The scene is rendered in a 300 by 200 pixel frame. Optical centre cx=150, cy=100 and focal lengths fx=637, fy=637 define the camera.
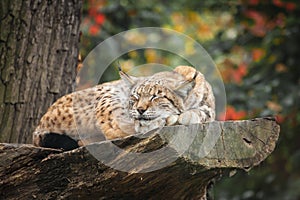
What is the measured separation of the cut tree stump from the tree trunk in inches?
41.0

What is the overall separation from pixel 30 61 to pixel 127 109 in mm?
1113

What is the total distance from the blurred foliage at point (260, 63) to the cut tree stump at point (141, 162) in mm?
3350

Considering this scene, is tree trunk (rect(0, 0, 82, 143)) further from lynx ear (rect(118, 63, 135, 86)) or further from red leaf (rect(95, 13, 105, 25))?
red leaf (rect(95, 13, 105, 25))

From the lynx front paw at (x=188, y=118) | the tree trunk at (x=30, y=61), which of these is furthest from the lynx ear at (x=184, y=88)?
the tree trunk at (x=30, y=61)

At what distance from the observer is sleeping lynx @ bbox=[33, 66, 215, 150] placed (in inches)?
137

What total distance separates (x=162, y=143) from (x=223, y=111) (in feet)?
3.51

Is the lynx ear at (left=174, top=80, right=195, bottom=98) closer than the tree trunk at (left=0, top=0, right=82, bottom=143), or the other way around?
the lynx ear at (left=174, top=80, right=195, bottom=98)

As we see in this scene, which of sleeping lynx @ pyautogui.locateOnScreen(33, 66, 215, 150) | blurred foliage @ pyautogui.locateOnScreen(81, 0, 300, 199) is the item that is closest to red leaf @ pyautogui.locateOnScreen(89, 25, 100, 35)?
blurred foliage @ pyautogui.locateOnScreen(81, 0, 300, 199)

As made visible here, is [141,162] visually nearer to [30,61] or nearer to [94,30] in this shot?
[30,61]

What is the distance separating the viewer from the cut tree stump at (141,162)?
3166mm

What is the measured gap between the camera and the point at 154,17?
8.71 m

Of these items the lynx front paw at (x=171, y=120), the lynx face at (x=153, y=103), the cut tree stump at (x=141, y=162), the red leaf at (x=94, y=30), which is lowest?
the cut tree stump at (x=141, y=162)

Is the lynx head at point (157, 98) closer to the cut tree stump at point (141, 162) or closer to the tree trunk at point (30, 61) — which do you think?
the cut tree stump at point (141, 162)

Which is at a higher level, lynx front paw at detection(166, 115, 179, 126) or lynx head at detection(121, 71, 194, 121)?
lynx head at detection(121, 71, 194, 121)
